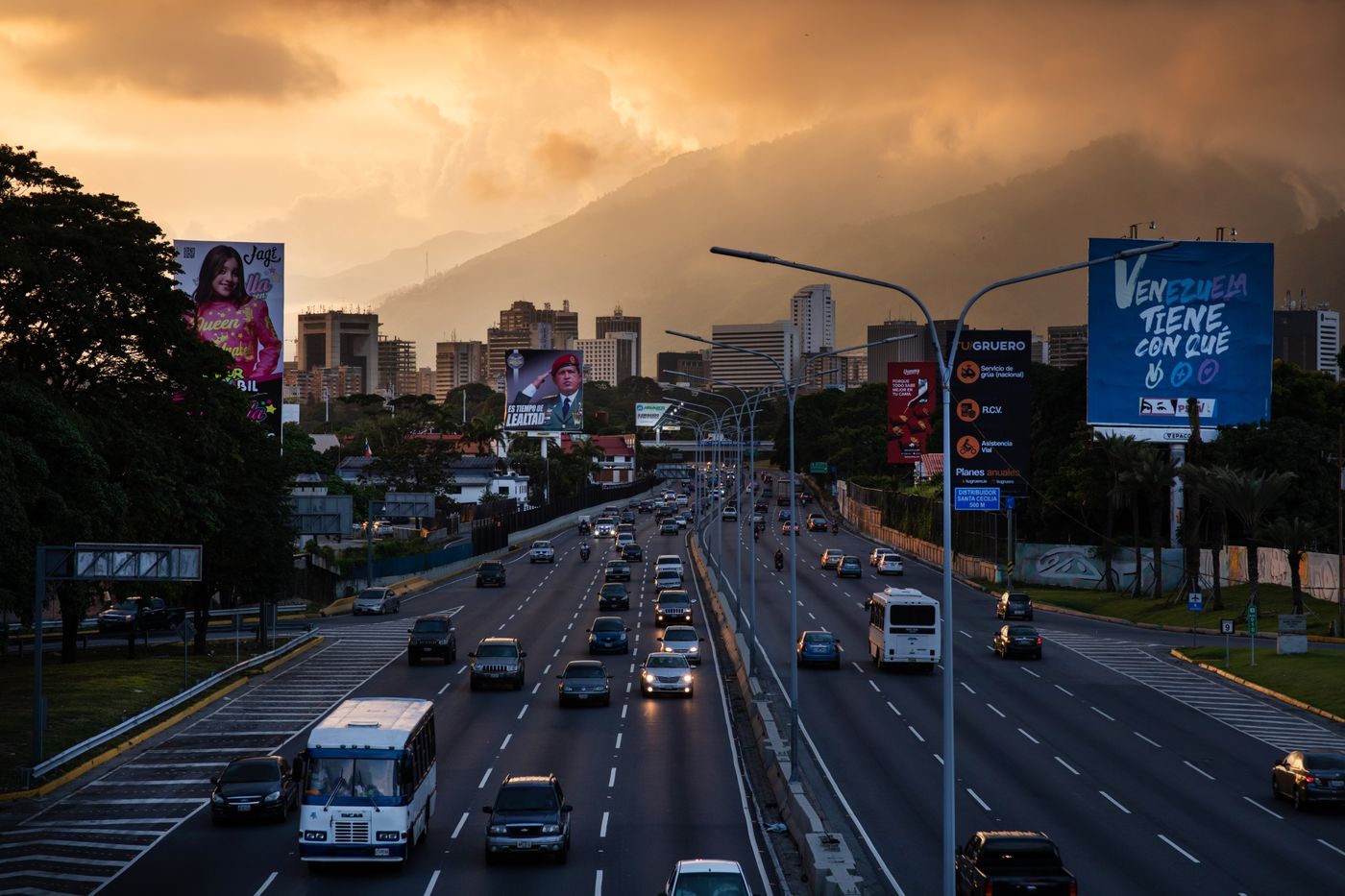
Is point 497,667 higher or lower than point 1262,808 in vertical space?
higher

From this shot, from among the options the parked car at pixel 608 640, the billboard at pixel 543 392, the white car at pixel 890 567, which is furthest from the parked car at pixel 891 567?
the billboard at pixel 543 392

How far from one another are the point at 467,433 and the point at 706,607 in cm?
11576

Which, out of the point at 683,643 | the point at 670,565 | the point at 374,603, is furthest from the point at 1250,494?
the point at 374,603

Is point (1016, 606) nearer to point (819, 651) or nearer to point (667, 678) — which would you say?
point (819, 651)

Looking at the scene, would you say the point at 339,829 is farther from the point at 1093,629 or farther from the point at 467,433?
the point at 467,433

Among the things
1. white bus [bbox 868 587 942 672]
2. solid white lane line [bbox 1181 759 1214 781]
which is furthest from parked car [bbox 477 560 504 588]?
solid white lane line [bbox 1181 759 1214 781]

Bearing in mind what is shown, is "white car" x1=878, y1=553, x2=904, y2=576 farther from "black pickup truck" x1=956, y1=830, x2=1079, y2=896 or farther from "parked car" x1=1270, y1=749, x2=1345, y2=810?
"black pickup truck" x1=956, y1=830, x2=1079, y2=896

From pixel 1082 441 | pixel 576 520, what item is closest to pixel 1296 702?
pixel 1082 441

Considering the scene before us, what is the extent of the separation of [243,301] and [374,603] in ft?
59.2

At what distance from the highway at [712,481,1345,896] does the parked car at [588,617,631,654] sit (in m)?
6.12

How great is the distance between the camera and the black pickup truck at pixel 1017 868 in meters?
24.0

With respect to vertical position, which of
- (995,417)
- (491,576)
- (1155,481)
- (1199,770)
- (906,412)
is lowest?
(1199,770)

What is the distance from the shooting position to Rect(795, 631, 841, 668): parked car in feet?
189

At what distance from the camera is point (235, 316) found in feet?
264
